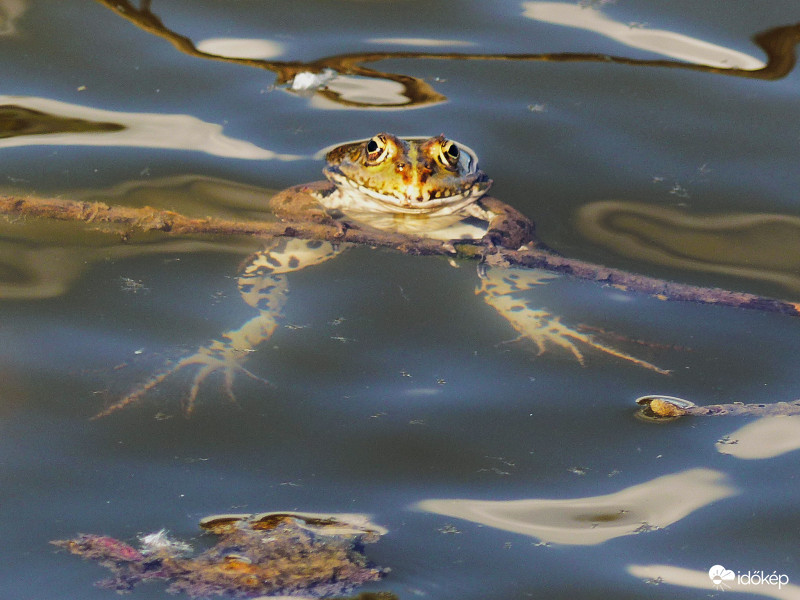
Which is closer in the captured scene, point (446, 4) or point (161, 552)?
point (161, 552)

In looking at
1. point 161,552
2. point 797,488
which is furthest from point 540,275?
point 161,552

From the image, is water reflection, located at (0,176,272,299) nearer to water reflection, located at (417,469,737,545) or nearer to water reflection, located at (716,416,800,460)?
water reflection, located at (417,469,737,545)

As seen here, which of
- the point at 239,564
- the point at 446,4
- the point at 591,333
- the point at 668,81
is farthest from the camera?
the point at 446,4

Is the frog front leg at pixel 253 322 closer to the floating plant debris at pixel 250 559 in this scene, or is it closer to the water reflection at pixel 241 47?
the floating plant debris at pixel 250 559

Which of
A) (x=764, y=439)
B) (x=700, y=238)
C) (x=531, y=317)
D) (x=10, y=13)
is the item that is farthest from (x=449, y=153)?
(x=10, y=13)

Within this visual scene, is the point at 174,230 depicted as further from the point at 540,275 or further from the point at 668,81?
the point at 668,81

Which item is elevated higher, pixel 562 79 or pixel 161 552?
pixel 562 79

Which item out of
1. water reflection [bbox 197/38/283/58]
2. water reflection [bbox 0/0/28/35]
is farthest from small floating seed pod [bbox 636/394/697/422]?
water reflection [bbox 0/0/28/35]
